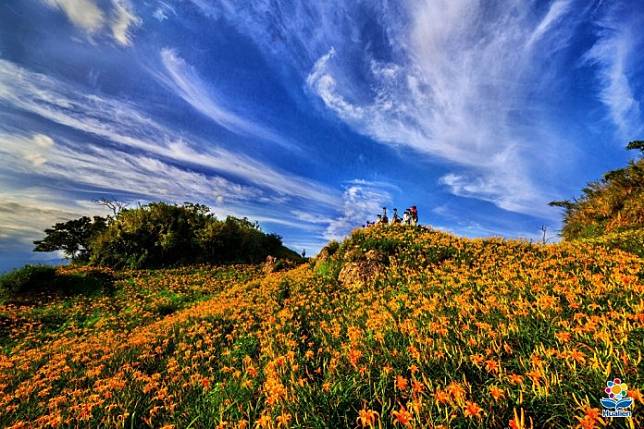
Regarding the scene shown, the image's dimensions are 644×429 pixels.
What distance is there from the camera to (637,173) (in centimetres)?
1625

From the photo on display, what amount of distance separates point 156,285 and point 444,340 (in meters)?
17.4

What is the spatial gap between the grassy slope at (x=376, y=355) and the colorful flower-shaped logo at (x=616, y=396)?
0.30 ft

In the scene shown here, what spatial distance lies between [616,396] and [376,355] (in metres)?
2.48

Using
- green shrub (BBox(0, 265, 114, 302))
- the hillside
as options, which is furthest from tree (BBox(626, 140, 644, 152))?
green shrub (BBox(0, 265, 114, 302))

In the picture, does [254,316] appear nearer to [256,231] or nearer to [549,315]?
[549,315]

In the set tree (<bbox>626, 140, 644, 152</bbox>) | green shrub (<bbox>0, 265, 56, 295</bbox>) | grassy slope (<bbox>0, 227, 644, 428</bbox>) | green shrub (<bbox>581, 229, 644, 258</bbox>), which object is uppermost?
tree (<bbox>626, 140, 644, 152</bbox>)

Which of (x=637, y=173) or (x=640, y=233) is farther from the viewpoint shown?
(x=637, y=173)

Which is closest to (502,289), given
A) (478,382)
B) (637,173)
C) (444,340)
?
(444,340)

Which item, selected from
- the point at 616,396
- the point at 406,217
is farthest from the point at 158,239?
the point at 616,396

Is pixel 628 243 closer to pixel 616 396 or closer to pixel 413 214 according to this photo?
pixel 616 396

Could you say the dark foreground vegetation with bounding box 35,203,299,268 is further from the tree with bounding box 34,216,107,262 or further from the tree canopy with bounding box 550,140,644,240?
the tree canopy with bounding box 550,140,644,240
